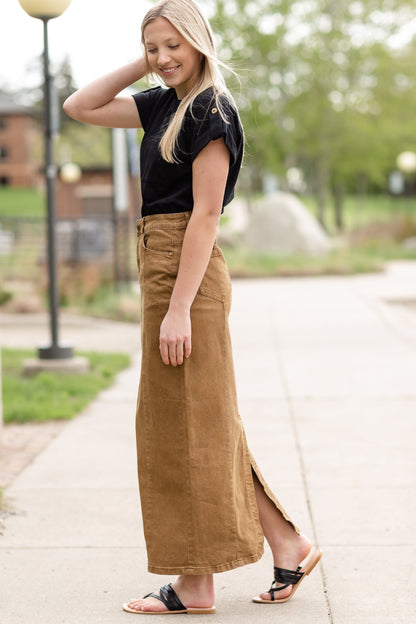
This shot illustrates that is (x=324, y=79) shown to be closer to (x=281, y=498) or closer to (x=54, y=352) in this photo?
(x=54, y=352)

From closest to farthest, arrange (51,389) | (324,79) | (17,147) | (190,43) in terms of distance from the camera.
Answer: (190,43) < (51,389) < (324,79) < (17,147)

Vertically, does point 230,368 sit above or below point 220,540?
above

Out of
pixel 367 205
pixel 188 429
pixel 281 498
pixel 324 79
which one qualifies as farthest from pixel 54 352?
pixel 367 205

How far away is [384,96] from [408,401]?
29965 mm

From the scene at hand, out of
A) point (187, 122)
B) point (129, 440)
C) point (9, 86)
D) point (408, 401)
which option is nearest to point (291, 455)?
point (129, 440)

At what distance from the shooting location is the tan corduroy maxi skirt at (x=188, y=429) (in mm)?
2857

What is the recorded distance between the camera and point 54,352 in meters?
7.90

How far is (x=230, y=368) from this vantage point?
2934 millimetres

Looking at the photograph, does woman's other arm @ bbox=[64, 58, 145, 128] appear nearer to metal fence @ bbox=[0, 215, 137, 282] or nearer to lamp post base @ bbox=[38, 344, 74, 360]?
lamp post base @ bbox=[38, 344, 74, 360]

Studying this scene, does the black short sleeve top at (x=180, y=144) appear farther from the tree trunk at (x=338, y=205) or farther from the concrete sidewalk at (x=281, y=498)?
the tree trunk at (x=338, y=205)

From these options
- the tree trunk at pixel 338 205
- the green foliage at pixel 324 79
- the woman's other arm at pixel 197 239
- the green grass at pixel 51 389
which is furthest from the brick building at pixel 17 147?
the woman's other arm at pixel 197 239

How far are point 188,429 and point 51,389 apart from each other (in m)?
4.44

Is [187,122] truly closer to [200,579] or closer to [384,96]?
[200,579]

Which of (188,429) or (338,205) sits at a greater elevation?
(338,205)
